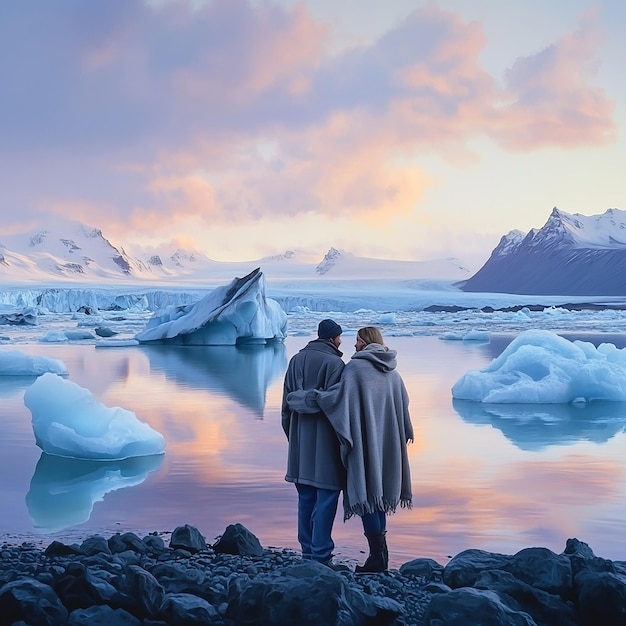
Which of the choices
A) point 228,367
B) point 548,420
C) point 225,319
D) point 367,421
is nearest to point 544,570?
point 367,421

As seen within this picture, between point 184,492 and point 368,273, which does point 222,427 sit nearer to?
point 184,492

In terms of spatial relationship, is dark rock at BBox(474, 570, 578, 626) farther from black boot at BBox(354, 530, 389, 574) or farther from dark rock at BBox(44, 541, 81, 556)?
dark rock at BBox(44, 541, 81, 556)

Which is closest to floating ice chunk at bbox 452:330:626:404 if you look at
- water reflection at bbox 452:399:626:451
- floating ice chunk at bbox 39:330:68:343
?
water reflection at bbox 452:399:626:451

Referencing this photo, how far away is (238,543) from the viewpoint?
3949 millimetres

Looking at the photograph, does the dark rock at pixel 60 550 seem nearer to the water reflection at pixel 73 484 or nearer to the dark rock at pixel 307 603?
the water reflection at pixel 73 484

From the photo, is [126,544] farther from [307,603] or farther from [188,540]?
[307,603]

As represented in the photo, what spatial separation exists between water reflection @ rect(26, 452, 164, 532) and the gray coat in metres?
1.66

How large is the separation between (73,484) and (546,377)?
5742 millimetres

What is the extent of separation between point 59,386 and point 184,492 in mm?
1863

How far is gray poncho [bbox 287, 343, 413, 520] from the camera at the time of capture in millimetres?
3596

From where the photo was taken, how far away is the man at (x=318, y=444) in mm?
3682

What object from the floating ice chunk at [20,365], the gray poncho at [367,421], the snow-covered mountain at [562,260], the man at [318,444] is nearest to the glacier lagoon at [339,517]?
the man at [318,444]

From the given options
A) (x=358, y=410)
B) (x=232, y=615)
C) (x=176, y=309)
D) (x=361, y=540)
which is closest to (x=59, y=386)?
(x=361, y=540)

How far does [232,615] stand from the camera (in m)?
2.90
